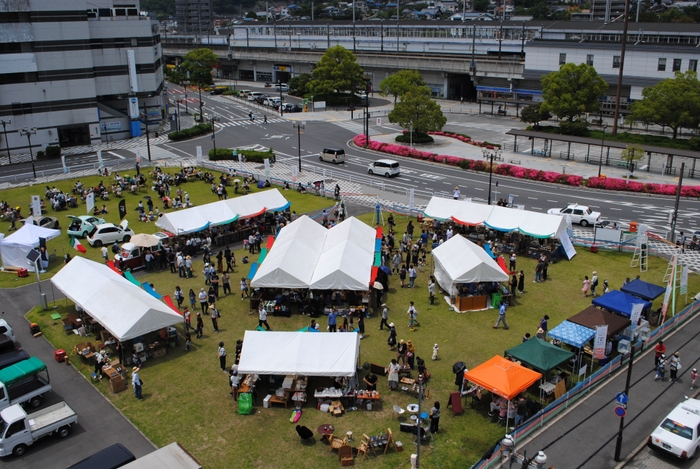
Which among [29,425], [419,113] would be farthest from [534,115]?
[29,425]

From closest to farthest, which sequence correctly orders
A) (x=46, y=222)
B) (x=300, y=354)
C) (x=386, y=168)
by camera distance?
(x=300, y=354), (x=46, y=222), (x=386, y=168)

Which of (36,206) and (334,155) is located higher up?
(334,155)

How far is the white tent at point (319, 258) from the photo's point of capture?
86.4 feet

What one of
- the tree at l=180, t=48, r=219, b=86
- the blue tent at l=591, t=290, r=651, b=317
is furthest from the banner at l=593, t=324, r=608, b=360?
the tree at l=180, t=48, r=219, b=86

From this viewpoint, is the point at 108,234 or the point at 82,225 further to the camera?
the point at 82,225

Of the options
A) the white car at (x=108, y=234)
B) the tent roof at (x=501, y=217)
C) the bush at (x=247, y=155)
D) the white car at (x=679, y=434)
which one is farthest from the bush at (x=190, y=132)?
the white car at (x=679, y=434)

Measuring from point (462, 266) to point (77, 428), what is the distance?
16.8 meters

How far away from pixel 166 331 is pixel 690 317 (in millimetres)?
22193

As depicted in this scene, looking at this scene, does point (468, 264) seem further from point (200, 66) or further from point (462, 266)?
point (200, 66)

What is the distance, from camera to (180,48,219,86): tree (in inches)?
4198

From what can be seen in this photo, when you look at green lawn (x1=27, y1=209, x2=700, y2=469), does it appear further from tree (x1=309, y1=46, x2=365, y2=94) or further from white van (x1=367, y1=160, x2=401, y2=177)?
tree (x1=309, y1=46, x2=365, y2=94)

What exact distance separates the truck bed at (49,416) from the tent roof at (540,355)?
1485 cm

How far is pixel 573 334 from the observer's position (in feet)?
73.4

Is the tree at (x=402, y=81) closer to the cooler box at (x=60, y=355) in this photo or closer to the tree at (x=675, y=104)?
the tree at (x=675, y=104)
